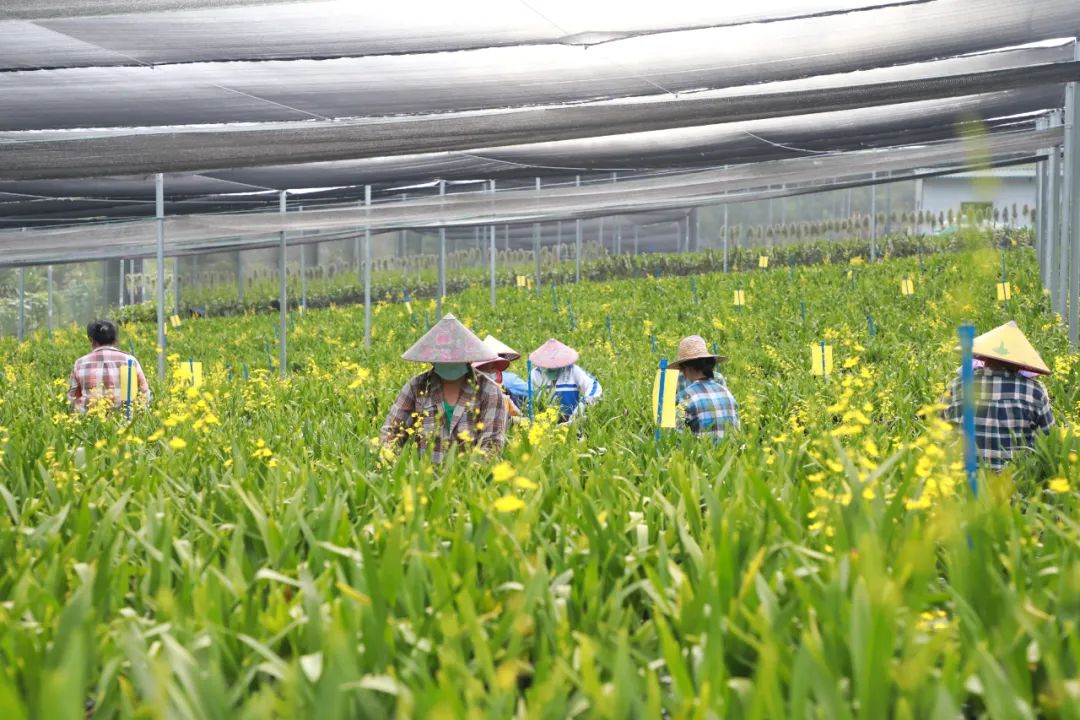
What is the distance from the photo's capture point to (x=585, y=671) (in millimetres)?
1836

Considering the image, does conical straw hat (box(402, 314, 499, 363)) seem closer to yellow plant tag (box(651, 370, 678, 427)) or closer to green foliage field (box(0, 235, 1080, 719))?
green foliage field (box(0, 235, 1080, 719))

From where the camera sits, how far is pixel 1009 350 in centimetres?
536

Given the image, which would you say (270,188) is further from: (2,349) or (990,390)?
(2,349)

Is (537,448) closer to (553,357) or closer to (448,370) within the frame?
(448,370)

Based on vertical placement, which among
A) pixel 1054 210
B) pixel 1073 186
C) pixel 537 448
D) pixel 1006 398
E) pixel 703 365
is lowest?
pixel 537 448

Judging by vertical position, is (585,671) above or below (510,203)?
below

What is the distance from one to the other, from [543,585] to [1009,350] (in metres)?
3.63

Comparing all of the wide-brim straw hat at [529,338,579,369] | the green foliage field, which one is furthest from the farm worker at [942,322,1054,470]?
the wide-brim straw hat at [529,338,579,369]

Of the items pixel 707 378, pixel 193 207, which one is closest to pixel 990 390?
pixel 707 378

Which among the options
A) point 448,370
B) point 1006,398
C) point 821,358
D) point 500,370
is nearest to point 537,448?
point 448,370

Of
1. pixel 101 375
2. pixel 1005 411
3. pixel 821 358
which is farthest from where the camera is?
pixel 101 375

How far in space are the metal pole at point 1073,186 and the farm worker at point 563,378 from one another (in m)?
4.02

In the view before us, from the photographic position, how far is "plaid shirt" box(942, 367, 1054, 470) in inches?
210

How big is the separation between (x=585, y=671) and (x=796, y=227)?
25109mm
